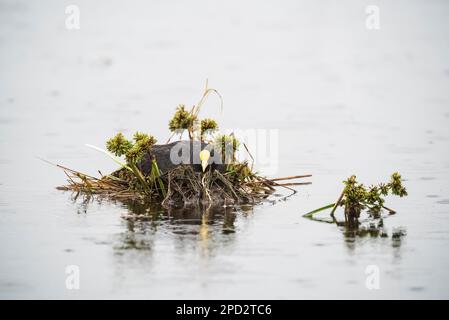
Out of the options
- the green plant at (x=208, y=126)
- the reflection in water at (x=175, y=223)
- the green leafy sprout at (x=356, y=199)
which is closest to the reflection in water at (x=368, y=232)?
the green leafy sprout at (x=356, y=199)

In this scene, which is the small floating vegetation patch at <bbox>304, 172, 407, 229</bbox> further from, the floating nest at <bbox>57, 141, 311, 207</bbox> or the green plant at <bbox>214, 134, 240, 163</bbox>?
the green plant at <bbox>214, 134, 240, 163</bbox>

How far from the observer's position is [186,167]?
533 inches

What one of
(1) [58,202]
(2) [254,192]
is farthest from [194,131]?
(1) [58,202]

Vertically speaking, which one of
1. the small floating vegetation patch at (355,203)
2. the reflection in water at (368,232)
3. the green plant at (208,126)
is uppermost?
the green plant at (208,126)

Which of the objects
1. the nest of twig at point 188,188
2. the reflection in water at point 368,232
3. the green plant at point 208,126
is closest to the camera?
the reflection in water at point 368,232

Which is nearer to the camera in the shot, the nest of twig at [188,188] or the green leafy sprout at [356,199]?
the green leafy sprout at [356,199]

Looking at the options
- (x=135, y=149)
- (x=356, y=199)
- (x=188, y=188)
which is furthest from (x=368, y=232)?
(x=135, y=149)

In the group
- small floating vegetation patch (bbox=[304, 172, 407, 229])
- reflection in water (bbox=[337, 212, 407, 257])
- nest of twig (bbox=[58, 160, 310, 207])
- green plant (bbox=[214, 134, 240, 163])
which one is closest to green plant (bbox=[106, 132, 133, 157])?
nest of twig (bbox=[58, 160, 310, 207])

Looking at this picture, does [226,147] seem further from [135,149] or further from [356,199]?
[356,199]

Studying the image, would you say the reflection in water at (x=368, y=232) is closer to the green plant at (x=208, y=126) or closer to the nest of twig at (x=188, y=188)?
the nest of twig at (x=188, y=188)

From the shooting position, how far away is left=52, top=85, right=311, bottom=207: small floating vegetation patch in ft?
44.5

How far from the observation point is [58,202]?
14.1 metres

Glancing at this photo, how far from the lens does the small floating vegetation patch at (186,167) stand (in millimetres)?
13570

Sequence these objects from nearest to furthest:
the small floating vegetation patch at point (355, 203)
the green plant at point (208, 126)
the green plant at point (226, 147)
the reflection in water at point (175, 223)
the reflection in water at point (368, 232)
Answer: the reflection in water at point (175, 223) < the reflection in water at point (368, 232) < the small floating vegetation patch at point (355, 203) < the green plant at point (226, 147) < the green plant at point (208, 126)
